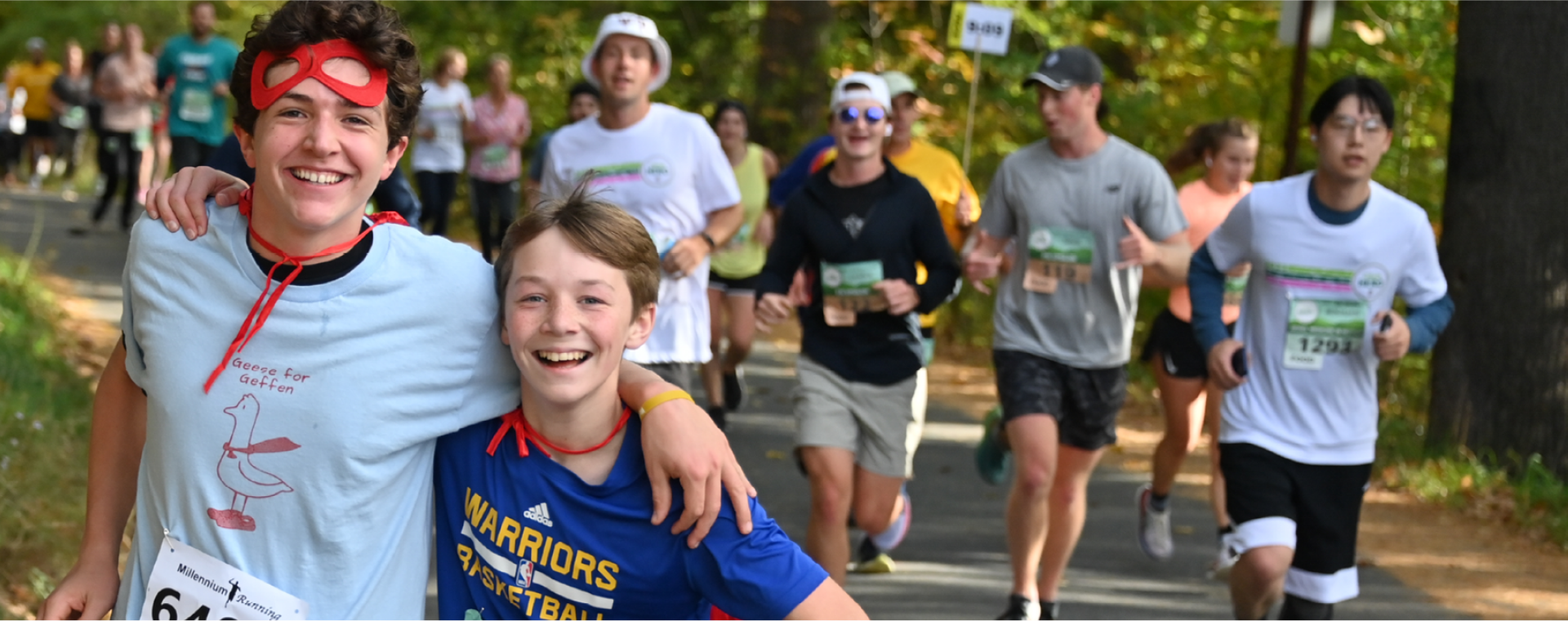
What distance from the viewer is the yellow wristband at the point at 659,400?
276 centimetres

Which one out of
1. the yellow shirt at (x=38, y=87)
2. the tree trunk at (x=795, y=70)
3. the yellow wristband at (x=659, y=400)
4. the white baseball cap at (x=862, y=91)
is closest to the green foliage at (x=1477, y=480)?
the white baseball cap at (x=862, y=91)

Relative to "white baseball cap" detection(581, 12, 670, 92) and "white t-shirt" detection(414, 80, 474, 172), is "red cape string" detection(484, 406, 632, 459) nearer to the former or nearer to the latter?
"white baseball cap" detection(581, 12, 670, 92)

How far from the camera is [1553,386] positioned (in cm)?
857

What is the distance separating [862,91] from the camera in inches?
237

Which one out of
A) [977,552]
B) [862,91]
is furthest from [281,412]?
[977,552]

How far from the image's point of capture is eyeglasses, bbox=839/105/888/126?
5863mm

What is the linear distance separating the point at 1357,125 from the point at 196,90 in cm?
1136

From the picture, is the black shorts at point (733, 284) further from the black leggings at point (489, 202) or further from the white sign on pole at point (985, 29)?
the black leggings at point (489, 202)

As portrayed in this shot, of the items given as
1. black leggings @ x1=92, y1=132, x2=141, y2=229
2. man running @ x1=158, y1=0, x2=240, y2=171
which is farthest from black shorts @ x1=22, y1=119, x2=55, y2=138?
man running @ x1=158, y1=0, x2=240, y2=171

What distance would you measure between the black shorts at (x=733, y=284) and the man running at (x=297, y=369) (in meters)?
7.55

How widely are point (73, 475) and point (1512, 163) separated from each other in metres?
7.23

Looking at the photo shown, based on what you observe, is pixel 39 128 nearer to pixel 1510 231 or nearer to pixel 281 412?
pixel 1510 231

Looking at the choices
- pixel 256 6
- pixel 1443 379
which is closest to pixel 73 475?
pixel 1443 379

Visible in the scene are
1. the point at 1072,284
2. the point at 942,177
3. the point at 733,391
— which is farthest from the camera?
the point at 733,391
